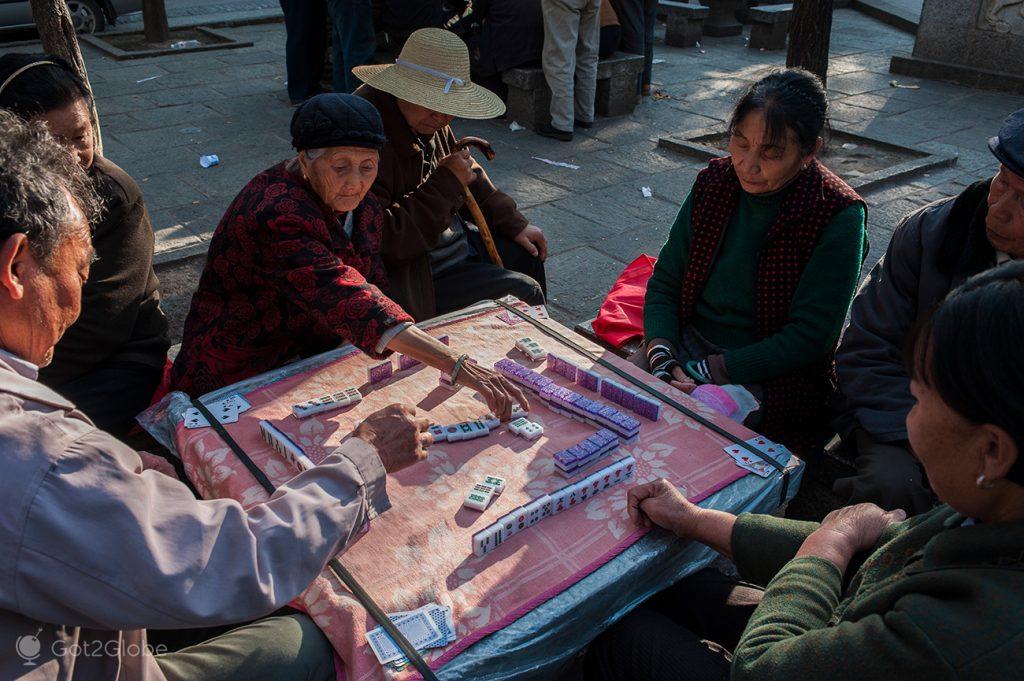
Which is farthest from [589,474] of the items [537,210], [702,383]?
[537,210]

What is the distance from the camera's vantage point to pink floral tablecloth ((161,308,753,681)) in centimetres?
192

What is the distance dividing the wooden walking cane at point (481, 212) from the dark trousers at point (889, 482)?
2.00m

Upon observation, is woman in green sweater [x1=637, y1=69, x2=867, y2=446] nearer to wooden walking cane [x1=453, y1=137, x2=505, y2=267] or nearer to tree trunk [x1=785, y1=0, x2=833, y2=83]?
wooden walking cane [x1=453, y1=137, x2=505, y2=267]

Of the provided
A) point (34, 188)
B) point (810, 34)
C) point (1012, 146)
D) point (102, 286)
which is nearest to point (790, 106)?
point (1012, 146)

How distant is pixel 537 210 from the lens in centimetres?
625

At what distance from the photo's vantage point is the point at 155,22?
1080 centimetres

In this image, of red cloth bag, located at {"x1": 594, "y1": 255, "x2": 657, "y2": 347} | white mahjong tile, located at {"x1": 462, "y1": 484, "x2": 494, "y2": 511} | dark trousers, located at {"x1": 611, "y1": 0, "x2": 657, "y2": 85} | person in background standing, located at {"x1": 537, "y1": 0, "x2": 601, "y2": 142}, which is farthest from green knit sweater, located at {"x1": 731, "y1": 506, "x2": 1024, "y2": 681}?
dark trousers, located at {"x1": 611, "y1": 0, "x2": 657, "y2": 85}

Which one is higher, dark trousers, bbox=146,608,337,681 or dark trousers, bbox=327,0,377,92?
dark trousers, bbox=327,0,377,92

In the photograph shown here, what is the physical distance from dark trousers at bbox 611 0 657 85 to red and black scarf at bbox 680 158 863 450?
6050mm

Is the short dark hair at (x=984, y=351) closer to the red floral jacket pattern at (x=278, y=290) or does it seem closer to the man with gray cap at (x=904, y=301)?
the man with gray cap at (x=904, y=301)

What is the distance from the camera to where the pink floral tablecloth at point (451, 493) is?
6.29ft

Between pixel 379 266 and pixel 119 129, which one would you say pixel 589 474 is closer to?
pixel 379 266

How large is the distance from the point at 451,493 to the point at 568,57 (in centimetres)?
627

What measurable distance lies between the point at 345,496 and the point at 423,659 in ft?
1.28
